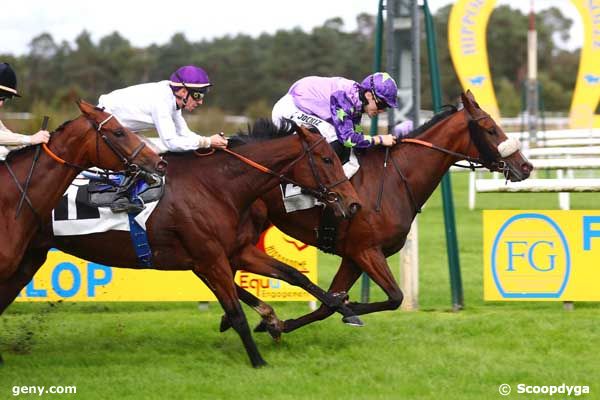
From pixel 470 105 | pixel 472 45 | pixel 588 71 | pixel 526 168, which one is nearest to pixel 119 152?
pixel 470 105

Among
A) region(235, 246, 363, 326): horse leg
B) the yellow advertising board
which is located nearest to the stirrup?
region(235, 246, 363, 326): horse leg

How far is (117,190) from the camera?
22.6 feet

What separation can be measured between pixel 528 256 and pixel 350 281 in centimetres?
205

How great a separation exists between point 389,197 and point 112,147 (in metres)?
2.24

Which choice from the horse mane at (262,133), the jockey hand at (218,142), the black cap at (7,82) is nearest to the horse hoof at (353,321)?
A: the horse mane at (262,133)

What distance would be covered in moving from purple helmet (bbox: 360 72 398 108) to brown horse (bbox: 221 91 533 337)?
1.44 feet

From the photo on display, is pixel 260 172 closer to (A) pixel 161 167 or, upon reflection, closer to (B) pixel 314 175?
(B) pixel 314 175

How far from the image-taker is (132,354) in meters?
7.32

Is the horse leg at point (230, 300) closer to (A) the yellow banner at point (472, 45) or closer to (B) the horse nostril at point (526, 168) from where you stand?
(B) the horse nostril at point (526, 168)

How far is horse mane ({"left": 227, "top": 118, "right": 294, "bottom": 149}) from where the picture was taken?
7.21m

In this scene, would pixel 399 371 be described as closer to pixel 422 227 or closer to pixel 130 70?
pixel 422 227

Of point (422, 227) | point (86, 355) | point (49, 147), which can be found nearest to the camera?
point (49, 147)

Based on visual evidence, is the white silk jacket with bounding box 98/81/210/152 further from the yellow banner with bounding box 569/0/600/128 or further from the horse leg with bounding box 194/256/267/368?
the yellow banner with bounding box 569/0/600/128

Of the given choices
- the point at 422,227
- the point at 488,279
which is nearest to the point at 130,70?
the point at 422,227
